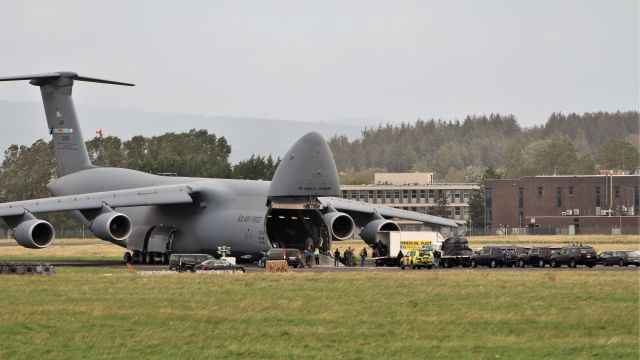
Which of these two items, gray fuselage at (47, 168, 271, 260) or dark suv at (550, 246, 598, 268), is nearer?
dark suv at (550, 246, 598, 268)

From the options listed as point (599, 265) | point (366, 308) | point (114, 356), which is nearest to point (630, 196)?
point (599, 265)

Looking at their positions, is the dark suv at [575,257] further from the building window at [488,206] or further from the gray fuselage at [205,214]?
the building window at [488,206]

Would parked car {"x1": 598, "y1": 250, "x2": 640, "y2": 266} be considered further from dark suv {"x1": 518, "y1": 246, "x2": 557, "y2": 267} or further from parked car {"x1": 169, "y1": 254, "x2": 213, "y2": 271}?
parked car {"x1": 169, "y1": 254, "x2": 213, "y2": 271}

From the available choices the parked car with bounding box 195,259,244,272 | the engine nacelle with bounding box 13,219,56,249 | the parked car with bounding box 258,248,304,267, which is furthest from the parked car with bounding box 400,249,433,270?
the engine nacelle with bounding box 13,219,56,249

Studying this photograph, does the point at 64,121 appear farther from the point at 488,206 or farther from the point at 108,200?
the point at 488,206

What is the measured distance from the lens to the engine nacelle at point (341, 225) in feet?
235

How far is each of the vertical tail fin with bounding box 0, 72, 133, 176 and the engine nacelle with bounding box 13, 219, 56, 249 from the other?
17.0 m

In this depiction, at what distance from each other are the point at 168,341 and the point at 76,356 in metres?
3.14

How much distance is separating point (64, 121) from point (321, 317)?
170ft

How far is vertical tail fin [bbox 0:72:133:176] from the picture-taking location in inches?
3319

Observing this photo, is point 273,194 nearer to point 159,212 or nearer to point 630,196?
point 159,212

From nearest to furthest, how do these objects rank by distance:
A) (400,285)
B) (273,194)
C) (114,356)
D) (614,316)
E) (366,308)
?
1. (114,356)
2. (614,316)
3. (366,308)
4. (400,285)
5. (273,194)

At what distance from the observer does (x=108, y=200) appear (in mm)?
72188

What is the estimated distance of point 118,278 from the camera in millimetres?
56219
